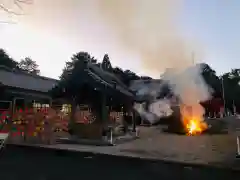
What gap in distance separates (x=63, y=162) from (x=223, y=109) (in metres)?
17.1

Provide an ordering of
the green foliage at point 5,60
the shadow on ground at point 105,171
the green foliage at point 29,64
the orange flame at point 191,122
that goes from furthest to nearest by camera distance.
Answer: the green foliage at point 29,64 < the green foliage at point 5,60 < the orange flame at point 191,122 < the shadow on ground at point 105,171

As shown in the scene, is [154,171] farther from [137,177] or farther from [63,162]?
[63,162]

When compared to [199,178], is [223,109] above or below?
above

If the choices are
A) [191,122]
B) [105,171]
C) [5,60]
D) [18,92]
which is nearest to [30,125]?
[18,92]

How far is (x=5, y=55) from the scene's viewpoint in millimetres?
24812

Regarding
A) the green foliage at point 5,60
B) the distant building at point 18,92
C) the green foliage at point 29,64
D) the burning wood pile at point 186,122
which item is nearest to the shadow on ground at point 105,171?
the distant building at point 18,92

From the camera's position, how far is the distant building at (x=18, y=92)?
10.7m

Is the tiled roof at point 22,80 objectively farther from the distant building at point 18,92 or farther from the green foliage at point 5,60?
the green foliage at point 5,60

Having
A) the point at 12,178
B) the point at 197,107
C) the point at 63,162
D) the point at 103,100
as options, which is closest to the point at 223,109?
the point at 197,107

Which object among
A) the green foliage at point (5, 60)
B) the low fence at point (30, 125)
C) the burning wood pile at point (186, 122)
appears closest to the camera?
the low fence at point (30, 125)

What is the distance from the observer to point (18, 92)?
11359 mm

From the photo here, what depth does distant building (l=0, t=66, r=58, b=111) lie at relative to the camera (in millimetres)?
10711

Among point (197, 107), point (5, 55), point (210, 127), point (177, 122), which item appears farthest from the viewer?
point (5, 55)

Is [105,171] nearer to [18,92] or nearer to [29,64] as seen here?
[18,92]
